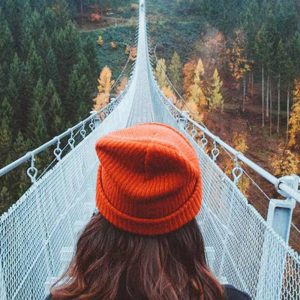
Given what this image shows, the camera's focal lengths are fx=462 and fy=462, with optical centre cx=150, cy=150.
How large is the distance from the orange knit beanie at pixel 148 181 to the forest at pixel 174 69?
14.1 metres

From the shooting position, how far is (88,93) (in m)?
20.9

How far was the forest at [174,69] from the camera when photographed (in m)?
19.2

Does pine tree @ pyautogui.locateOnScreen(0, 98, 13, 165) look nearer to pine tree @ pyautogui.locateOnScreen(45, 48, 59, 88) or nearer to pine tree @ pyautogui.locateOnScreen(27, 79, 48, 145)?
pine tree @ pyautogui.locateOnScreen(27, 79, 48, 145)

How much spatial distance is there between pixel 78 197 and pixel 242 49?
93.5 ft

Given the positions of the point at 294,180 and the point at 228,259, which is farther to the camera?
the point at 228,259

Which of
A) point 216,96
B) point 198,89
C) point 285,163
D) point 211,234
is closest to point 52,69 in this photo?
point 198,89

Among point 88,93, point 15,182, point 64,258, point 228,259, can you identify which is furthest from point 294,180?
point 88,93

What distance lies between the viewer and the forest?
63.1 ft

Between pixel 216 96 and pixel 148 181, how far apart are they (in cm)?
2786

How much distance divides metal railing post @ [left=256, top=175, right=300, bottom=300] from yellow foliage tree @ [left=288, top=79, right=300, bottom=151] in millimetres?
23488

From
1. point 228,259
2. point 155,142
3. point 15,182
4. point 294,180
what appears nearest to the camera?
point 155,142

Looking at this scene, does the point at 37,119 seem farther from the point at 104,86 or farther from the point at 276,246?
the point at 276,246

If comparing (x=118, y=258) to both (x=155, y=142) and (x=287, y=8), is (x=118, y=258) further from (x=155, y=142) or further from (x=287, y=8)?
(x=287, y=8)

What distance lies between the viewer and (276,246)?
90 cm
